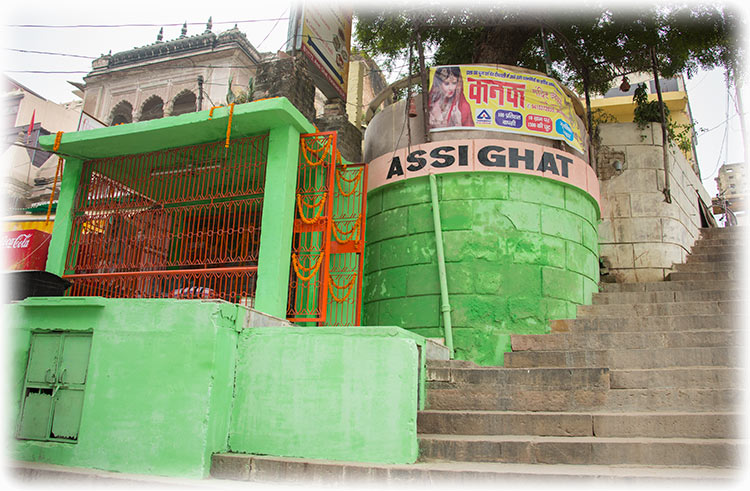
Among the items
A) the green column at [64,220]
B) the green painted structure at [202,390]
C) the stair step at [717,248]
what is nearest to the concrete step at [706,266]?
the stair step at [717,248]

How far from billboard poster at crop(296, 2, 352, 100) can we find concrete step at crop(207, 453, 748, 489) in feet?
27.3

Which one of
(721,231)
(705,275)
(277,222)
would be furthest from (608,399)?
(721,231)

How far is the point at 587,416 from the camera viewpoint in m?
4.91

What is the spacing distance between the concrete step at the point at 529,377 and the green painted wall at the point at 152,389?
219cm

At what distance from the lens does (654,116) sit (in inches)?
425

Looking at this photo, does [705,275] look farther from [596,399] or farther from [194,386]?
[194,386]

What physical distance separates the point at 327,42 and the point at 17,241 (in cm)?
708

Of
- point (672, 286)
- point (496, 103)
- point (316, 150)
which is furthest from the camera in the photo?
point (672, 286)

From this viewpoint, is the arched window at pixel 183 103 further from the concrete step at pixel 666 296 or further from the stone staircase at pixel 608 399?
the stone staircase at pixel 608 399

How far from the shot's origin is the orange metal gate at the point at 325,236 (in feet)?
22.9

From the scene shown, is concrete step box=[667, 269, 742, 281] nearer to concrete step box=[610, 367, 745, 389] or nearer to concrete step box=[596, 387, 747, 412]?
concrete step box=[610, 367, 745, 389]

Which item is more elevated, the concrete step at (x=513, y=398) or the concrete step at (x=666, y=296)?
the concrete step at (x=666, y=296)

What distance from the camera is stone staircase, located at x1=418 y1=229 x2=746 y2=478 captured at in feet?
14.7

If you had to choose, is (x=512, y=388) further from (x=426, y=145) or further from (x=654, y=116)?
(x=654, y=116)
